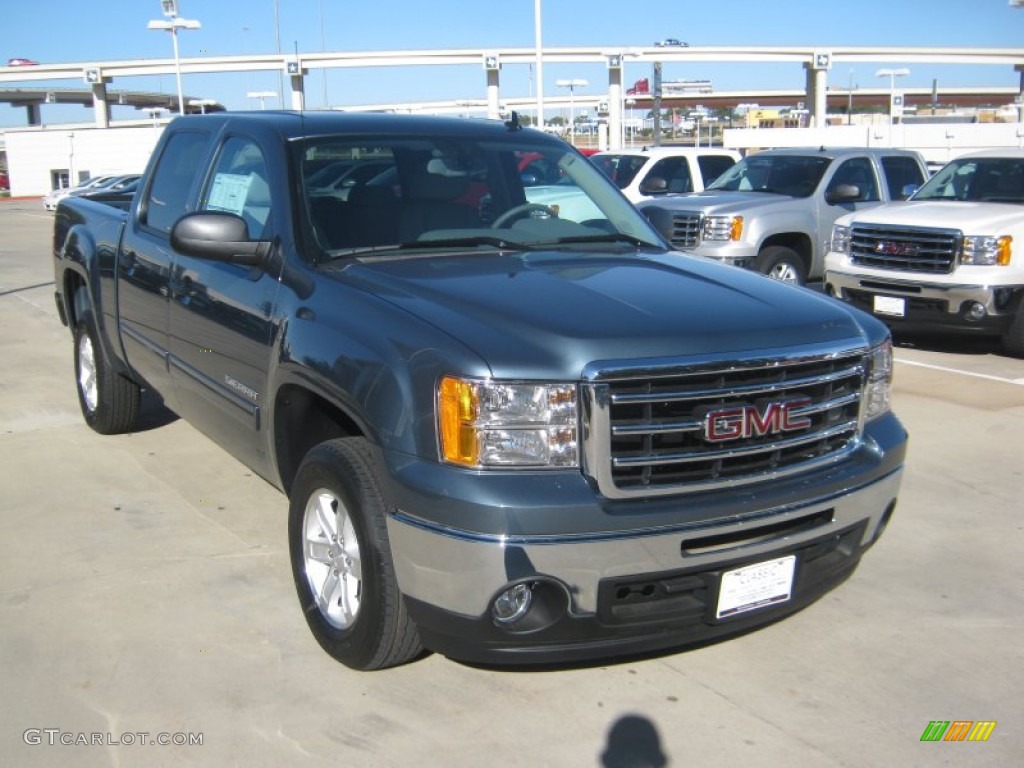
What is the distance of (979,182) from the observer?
34.1 ft

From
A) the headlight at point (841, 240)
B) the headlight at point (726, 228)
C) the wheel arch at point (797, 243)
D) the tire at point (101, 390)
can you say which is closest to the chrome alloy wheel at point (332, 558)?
the tire at point (101, 390)

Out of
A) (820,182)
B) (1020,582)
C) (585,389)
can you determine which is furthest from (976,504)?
(820,182)

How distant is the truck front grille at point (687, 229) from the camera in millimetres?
11469

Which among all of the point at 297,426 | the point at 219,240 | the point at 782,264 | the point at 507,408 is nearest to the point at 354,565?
the point at 297,426

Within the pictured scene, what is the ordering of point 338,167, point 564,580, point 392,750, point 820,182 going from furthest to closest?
point 820,182
point 338,167
point 392,750
point 564,580

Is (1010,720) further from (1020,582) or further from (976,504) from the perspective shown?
(976,504)

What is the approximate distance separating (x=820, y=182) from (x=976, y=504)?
7501mm

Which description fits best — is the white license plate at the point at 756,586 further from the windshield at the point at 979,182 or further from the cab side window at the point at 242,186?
the windshield at the point at 979,182

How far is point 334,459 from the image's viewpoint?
3.42m

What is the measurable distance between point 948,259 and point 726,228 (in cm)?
267

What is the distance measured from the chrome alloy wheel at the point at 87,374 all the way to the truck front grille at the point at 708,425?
4.48 m

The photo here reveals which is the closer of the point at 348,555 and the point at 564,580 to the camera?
the point at 564,580

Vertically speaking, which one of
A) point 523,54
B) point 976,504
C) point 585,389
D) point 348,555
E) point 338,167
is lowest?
point 976,504

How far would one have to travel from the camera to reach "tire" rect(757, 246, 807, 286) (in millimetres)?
11570
